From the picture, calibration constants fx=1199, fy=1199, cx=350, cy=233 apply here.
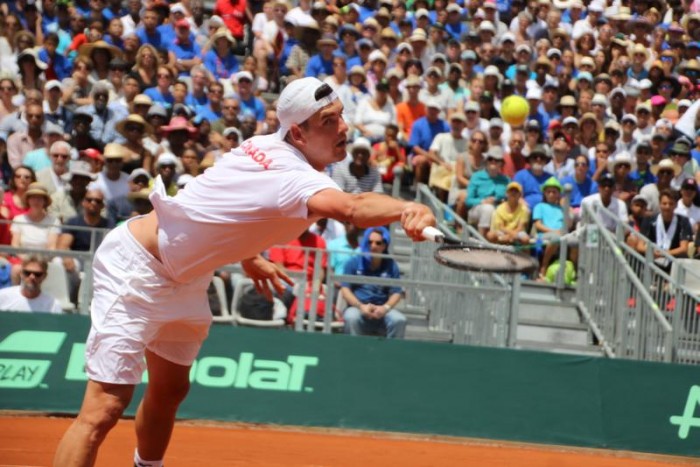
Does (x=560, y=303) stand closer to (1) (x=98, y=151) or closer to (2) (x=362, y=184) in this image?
(2) (x=362, y=184)

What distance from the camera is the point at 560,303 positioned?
14484 mm

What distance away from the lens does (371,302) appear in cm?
1236

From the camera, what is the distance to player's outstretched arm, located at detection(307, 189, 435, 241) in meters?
4.73

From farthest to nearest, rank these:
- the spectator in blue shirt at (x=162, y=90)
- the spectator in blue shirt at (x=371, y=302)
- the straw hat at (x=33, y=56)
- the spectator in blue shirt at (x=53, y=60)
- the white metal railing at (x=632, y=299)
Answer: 1. the spectator in blue shirt at (x=53, y=60)
2. the spectator in blue shirt at (x=162, y=90)
3. the straw hat at (x=33, y=56)
4. the white metal railing at (x=632, y=299)
5. the spectator in blue shirt at (x=371, y=302)

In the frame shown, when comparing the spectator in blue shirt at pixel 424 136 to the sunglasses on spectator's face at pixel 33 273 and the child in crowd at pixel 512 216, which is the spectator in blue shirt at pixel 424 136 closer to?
the child in crowd at pixel 512 216

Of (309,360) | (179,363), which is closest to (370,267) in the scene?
(309,360)

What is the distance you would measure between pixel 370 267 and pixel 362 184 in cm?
231

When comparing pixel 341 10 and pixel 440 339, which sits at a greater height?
pixel 341 10

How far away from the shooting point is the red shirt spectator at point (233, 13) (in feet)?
59.8

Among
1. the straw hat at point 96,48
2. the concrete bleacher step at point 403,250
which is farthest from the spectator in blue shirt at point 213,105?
the concrete bleacher step at point 403,250

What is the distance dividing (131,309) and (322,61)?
1163 centimetres

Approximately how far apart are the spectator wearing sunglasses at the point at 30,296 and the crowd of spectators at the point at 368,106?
20 cm

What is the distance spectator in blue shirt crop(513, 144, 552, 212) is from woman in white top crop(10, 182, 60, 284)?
624 centimetres

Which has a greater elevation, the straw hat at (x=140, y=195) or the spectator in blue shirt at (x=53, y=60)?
the spectator in blue shirt at (x=53, y=60)
